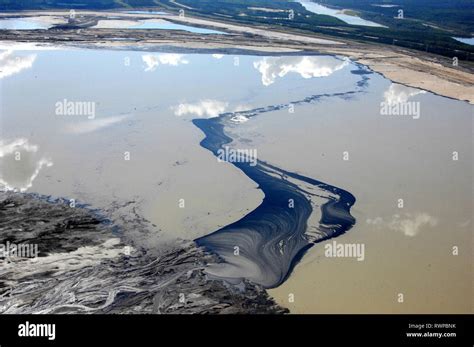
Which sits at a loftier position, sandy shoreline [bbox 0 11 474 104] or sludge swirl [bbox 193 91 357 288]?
sandy shoreline [bbox 0 11 474 104]

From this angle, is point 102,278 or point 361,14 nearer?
point 102,278

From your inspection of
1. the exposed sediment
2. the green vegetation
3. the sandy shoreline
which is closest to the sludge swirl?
the exposed sediment

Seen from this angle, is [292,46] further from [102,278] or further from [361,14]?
[361,14]

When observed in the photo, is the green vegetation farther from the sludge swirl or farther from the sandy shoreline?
the sludge swirl

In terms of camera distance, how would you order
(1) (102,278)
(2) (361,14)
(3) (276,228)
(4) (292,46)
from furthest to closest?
(2) (361,14) → (4) (292,46) → (3) (276,228) → (1) (102,278)

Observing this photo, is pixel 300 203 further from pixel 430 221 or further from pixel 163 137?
pixel 163 137

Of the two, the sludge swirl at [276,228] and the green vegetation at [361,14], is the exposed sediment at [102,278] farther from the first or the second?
the green vegetation at [361,14]

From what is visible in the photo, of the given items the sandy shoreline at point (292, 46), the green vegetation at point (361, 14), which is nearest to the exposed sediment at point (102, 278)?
the sandy shoreline at point (292, 46)

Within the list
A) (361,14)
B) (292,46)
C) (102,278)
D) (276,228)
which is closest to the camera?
(102,278)

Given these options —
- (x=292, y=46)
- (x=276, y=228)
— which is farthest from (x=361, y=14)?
(x=276, y=228)
